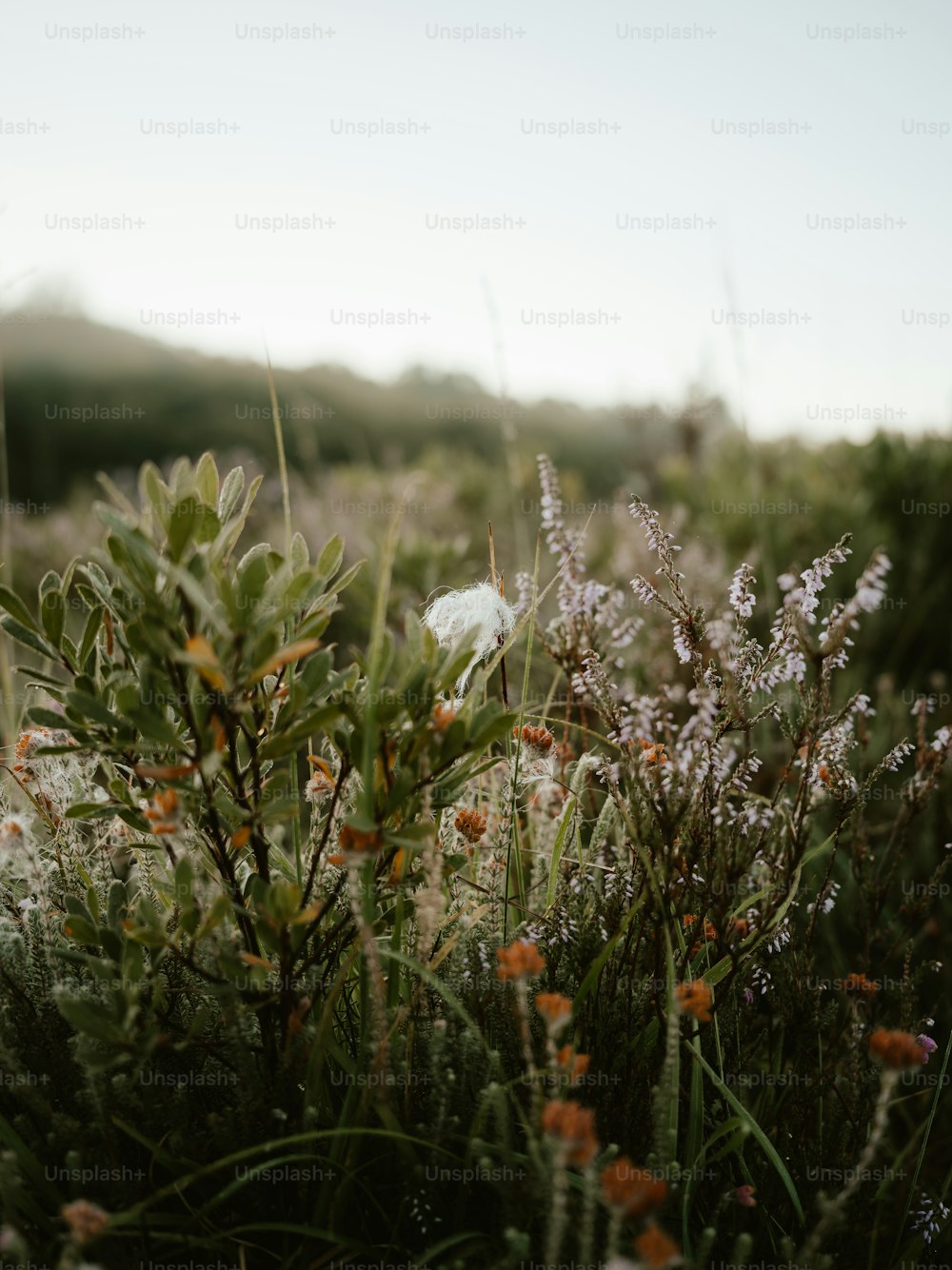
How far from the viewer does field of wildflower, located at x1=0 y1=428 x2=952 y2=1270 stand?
1.20 m

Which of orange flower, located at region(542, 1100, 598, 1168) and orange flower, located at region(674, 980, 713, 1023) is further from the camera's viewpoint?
orange flower, located at region(674, 980, 713, 1023)

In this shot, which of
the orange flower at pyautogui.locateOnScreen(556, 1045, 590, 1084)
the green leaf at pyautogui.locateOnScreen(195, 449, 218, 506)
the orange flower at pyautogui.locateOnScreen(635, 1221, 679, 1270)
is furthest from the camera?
the green leaf at pyautogui.locateOnScreen(195, 449, 218, 506)

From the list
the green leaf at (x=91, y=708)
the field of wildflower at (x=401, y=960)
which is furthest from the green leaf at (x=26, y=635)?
the green leaf at (x=91, y=708)

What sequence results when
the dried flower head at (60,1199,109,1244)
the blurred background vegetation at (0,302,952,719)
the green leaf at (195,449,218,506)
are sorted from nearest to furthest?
the dried flower head at (60,1199,109,1244)
the green leaf at (195,449,218,506)
the blurred background vegetation at (0,302,952,719)

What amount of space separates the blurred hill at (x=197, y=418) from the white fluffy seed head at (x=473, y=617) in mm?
13319

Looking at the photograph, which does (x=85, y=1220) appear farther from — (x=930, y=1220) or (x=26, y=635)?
(x=930, y=1220)

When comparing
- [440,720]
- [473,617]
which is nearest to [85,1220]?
[440,720]

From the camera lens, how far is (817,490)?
19.1ft

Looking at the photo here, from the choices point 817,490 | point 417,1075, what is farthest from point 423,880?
point 817,490

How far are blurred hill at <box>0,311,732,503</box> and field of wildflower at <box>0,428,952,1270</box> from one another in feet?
44.0

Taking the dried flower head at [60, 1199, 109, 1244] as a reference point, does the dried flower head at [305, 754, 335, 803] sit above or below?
above

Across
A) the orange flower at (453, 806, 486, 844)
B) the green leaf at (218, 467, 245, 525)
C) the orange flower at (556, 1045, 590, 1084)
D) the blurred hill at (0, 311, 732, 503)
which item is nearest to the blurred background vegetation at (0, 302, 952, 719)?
the green leaf at (218, 467, 245, 525)

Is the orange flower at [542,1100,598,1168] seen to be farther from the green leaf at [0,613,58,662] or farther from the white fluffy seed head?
the green leaf at [0,613,58,662]

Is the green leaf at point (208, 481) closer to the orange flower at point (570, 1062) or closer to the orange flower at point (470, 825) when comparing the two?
the orange flower at point (470, 825)
